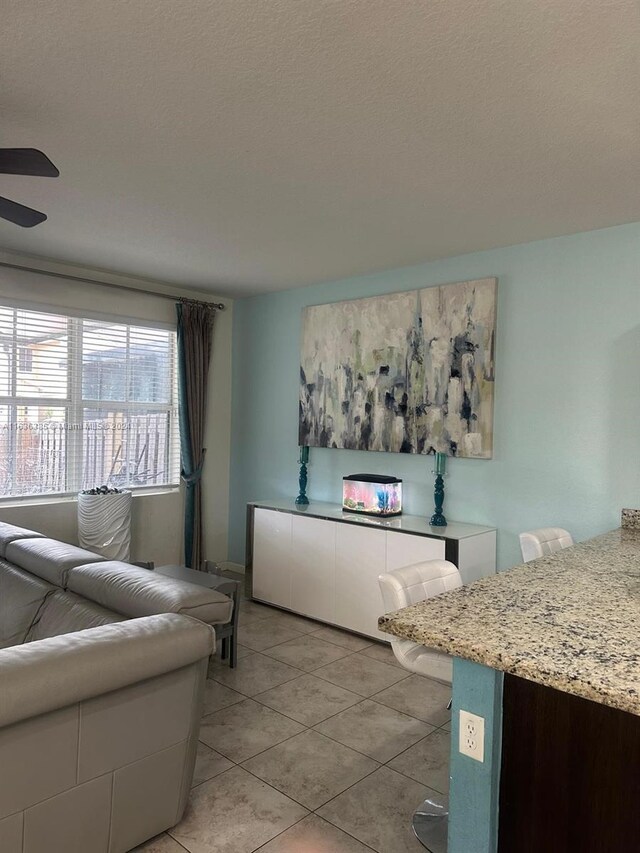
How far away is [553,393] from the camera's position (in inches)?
140

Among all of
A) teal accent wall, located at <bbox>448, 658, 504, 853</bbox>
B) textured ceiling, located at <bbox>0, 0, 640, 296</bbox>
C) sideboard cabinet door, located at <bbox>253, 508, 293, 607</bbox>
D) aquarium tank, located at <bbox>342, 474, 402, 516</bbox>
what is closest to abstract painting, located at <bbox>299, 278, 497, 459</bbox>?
aquarium tank, located at <bbox>342, 474, 402, 516</bbox>

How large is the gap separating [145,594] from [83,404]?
2805 mm

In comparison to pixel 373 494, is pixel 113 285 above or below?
above

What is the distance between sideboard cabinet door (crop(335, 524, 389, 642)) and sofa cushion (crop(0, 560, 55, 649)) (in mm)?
1991

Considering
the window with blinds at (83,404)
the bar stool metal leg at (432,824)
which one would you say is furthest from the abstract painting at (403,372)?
the bar stool metal leg at (432,824)

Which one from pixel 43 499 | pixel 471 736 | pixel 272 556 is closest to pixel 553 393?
pixel 272 556

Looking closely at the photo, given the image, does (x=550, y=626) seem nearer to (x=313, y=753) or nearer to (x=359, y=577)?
(x=313, y=753)

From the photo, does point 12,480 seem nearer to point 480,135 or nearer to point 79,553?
point 79,553

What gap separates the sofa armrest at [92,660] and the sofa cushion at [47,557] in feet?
2.71

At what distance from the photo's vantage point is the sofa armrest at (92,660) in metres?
1.53

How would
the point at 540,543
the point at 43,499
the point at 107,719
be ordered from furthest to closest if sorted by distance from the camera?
1. the point at 43,499
2. the point at 540,543
3. the point at 107,719

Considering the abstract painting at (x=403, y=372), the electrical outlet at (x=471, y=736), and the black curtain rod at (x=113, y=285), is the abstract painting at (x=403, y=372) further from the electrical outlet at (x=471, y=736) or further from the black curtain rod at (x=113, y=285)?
the electrical outlet at (x=471, y=736)

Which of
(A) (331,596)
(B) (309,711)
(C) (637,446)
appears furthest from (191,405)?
(C) (637,446)

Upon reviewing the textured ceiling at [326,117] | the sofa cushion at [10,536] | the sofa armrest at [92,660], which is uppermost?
the textured ceiling at [326,117]
